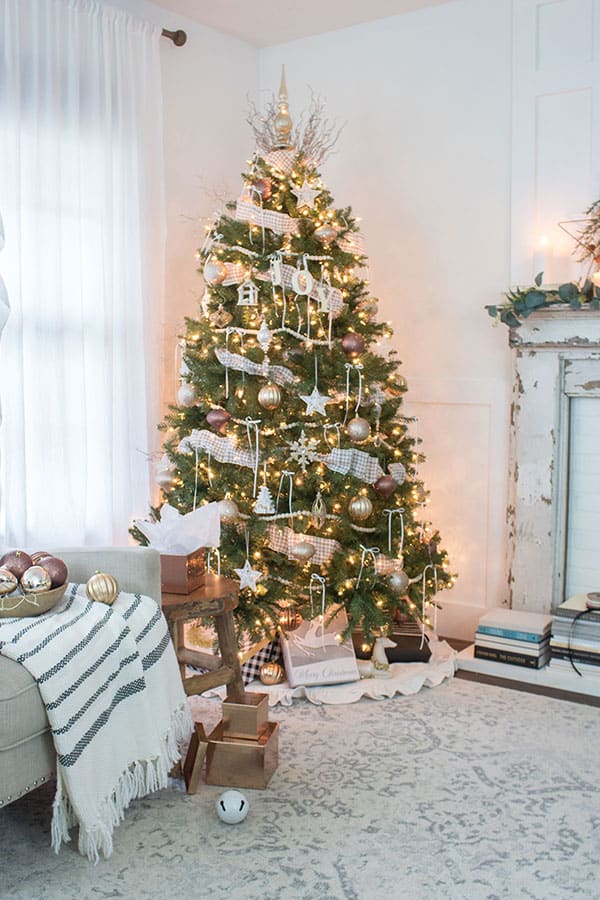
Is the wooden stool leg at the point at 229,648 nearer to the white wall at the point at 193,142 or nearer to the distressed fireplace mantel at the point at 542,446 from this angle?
the white wall at the point at 193,142

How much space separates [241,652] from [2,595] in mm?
1274

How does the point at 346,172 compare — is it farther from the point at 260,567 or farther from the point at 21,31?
the point at 260,567

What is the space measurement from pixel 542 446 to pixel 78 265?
76.9 inches

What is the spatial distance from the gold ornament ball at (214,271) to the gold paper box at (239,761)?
1.62 metres

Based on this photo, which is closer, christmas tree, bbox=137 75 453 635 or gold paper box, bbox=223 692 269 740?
gold paper box, bbox=223 692 269 740

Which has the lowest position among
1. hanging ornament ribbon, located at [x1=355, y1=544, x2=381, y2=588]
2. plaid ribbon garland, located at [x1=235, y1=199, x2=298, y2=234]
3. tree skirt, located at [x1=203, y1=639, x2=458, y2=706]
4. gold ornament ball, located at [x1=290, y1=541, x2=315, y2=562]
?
tree skirt, located at [x1=203, y1=639, x2=458, y2=706]

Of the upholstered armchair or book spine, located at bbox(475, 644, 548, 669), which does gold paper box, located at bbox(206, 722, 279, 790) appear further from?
book spine, located at bbox(475, 644, 548, 669)

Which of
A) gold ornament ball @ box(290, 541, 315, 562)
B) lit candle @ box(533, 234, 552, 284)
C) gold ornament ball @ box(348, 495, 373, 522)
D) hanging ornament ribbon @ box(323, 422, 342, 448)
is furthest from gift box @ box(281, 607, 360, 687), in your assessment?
lit candle @ box(533, 234, 552, 284)

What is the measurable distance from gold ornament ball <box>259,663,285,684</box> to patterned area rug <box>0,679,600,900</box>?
0.33m

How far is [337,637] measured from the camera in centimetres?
339

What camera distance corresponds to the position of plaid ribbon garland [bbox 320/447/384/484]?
3.29m

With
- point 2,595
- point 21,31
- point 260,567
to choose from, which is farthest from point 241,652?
point 21,31

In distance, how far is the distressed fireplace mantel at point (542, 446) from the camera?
3.60 metres

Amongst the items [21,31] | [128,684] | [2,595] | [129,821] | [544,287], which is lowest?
[129,821]
